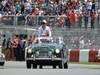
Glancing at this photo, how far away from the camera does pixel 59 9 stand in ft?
110

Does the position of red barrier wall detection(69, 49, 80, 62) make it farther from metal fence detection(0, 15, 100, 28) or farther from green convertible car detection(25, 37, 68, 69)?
green convertible car detection(25, 37, 68, 69)

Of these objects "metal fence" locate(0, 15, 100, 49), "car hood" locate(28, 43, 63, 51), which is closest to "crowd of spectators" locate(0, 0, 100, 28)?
"metal fence" locate(0, 15, 100, 49)

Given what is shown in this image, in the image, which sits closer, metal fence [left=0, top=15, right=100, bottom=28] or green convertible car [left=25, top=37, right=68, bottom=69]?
green convertible car [left=25, top=37, right=68, bottom=69]

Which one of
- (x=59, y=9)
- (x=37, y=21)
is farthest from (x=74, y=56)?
(x=59, y=9)

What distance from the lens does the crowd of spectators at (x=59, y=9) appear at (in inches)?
1145

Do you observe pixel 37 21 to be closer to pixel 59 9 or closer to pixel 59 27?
pixel 59 27

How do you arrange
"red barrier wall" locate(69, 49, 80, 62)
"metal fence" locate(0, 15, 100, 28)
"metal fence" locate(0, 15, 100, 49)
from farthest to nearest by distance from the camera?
"metal fence" locate(0, 15, 100, 28), "metal fence" locate(0, 15, 100, 49), "red barrier wall" locate(69, 49, 80, 62)

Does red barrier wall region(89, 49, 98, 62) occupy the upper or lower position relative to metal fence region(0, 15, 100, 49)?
lower

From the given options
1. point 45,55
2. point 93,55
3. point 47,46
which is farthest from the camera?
point 93,55

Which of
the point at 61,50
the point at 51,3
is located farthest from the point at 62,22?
the point at 61,50

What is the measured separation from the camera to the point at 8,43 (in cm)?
2816

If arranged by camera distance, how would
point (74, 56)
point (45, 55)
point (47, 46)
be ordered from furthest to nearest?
1. point (74, 56)
2. point (47, 46)
3. point (45, 55)

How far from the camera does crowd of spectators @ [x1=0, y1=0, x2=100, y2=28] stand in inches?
1145

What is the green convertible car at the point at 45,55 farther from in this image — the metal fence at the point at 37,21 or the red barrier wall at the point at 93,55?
the metal fence at the point at 37,21
